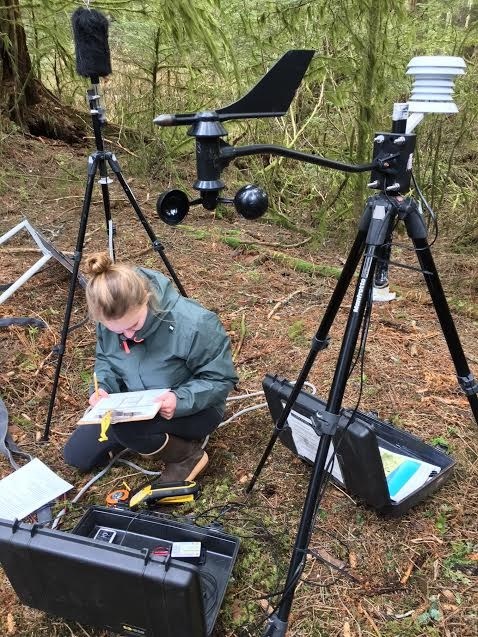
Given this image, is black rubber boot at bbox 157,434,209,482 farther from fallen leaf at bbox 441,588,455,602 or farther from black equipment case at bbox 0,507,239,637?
fallen leaf at bbox 441,588,455,602

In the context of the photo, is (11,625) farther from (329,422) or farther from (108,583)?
(329,422)

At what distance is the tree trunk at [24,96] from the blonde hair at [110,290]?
4.46m

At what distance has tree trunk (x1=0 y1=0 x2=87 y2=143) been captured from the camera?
556 centimetres

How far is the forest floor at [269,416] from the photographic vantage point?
1.79m

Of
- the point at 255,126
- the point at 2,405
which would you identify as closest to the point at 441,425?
the point at 2,405

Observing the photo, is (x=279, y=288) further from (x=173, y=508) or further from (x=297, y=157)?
(x=297, y=157)

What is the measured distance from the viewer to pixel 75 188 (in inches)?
217

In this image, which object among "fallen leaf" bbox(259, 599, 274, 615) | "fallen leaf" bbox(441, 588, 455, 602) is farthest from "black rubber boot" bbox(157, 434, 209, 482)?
"fallen leaf" bbox(441, 588, 455, 602)

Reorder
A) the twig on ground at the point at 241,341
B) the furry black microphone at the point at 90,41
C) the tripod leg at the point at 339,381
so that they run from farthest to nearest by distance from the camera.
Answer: the twig on ground at the point at 241,341 < the furry black microphone at the point at 90,41 < the tripod leg at the point at 339,381

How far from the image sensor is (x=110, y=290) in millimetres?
1967

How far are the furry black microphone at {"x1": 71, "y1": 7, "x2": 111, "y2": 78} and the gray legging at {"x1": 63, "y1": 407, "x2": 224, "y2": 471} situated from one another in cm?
160

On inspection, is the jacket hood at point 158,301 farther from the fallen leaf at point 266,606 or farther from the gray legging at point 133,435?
the fallen leaf at point 266,606

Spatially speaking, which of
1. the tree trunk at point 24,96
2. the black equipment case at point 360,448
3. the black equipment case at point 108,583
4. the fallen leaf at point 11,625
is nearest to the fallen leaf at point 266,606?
the black equipment case at point 108,583

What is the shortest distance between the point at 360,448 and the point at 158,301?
3.27 feet
